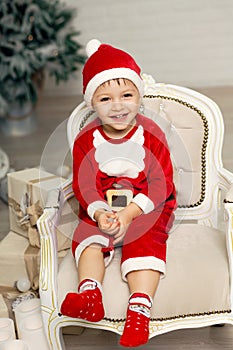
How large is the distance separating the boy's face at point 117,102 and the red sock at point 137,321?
555 millimetres

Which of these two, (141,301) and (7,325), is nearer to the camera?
(141,301)

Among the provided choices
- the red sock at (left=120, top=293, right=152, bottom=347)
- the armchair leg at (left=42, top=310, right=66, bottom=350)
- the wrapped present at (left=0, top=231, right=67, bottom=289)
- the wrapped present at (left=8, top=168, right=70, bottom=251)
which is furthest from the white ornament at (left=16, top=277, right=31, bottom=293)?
the red sock at (left=120, top=293, right=152, bottom=347)

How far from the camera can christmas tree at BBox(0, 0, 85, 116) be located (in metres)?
4.03

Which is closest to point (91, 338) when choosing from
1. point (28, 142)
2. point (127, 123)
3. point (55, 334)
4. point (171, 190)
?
point (55, 334)

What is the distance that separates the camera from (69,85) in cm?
522

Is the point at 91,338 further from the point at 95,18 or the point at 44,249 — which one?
the point at 95,18

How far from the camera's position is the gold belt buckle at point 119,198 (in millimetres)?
2041

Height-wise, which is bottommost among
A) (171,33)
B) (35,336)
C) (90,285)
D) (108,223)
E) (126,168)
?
(35,336)

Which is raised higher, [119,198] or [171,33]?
[171,33]

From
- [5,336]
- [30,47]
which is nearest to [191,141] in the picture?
[5,336]

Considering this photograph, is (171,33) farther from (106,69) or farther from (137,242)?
(137,242)

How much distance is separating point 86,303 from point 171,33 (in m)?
3.61

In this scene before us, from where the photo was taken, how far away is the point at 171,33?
5020mm

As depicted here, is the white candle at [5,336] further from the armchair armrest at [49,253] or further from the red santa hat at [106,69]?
the red santa hat at [106,69]
